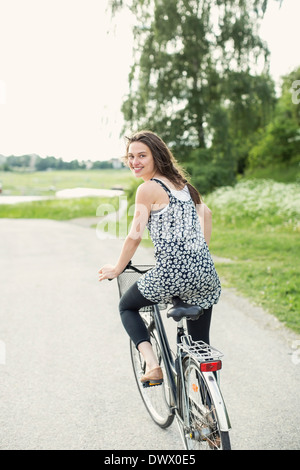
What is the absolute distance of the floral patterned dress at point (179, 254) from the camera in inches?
101

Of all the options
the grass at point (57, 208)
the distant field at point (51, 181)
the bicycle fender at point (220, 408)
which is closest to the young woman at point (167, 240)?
the bicycle fender at point (220, 408)

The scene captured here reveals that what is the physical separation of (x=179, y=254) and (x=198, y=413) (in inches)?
35.7

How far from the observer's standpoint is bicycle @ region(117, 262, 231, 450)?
2.34 m

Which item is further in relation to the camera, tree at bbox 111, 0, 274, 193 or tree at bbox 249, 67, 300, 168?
tree at bbox 249, 67, 300, 168

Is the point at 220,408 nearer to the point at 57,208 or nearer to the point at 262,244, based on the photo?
the point at 262,244

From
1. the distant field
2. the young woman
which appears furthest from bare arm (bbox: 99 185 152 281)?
the distant field

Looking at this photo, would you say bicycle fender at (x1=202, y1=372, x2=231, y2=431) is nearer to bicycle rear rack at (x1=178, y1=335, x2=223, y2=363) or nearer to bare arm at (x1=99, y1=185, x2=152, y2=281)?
bicycle rear rack at (x1=178, y1=335, x2=223, y2=363)

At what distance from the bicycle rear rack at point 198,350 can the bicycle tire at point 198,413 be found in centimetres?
5

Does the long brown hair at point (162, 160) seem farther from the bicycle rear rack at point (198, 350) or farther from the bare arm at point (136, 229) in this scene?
the bicycle rear rack at point (198, 350)

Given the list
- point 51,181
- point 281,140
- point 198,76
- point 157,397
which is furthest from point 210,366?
point 281,140

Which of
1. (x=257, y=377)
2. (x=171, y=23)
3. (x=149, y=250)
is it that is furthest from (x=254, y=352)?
(x=171, y=23)

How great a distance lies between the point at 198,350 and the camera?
254 cm

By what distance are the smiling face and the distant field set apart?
89.8 feet
